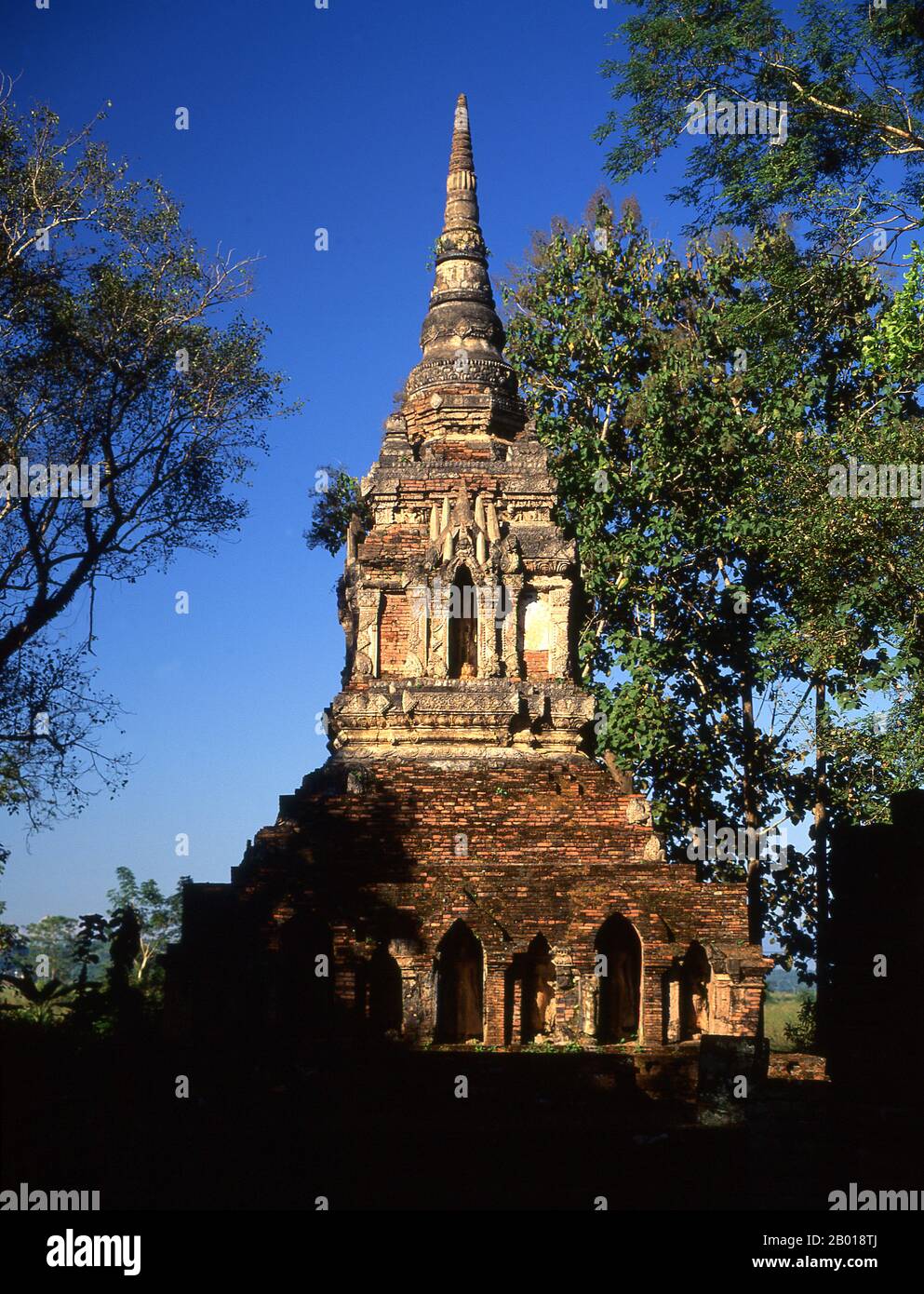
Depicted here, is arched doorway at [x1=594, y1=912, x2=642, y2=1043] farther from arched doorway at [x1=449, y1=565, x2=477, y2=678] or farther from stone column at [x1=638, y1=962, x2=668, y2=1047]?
arched doorway at [x1=449, y1=565, x2=477, y2=678]

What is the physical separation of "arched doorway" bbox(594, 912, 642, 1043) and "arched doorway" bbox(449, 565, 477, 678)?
14.2ft

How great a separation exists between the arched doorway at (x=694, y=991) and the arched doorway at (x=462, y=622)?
4825 millimetres

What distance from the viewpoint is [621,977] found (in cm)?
1409

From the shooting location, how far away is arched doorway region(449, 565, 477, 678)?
17.1 m

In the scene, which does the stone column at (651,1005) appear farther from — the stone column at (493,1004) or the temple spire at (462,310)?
the temple spire at (462,310)

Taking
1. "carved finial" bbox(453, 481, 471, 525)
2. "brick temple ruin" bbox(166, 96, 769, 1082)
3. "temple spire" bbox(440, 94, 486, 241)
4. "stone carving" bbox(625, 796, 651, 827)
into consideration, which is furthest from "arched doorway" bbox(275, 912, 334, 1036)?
"temple spire" bbox(440, 94, 486, 241)

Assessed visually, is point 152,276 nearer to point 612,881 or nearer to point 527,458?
point 527,458

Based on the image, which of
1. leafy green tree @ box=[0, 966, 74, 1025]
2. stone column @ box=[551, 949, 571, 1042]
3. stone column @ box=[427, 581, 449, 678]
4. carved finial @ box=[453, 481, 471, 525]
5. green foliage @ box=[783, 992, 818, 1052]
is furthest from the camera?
green foliage @ box=[783, 992, 818, 1052]

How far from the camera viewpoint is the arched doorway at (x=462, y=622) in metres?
17.1

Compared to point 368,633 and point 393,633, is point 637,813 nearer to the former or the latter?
point 393,633

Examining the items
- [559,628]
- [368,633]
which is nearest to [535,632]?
[559,628]

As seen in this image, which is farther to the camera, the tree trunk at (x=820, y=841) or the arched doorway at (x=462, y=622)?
the tree trunk at (x=820, y=841)

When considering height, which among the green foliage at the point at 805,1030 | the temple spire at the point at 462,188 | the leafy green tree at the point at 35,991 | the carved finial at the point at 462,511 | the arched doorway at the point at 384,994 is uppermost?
the temple spire at the point at 462,188

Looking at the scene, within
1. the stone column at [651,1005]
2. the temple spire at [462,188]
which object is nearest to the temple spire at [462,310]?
the temple spire at [462,188]
